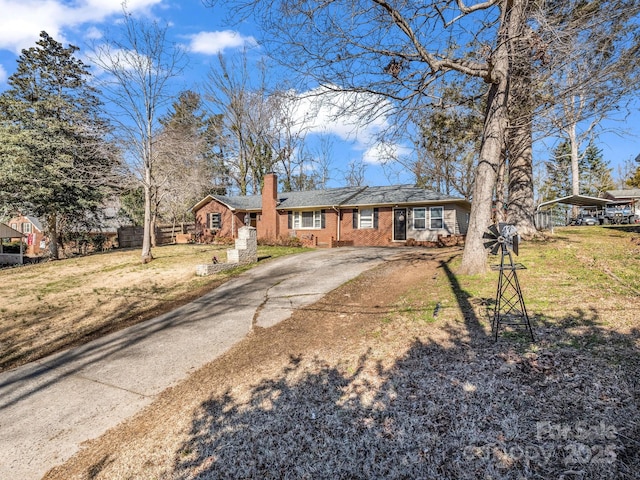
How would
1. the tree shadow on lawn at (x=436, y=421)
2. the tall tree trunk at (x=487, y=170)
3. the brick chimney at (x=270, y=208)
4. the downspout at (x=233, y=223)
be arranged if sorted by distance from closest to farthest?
the tree shadow on lawn at (x=436, y=421)
the tall tree trunk at (x=487, y=170)
the brick chimney at (x=270, y=208)
the downspout at (x=233, y=223)

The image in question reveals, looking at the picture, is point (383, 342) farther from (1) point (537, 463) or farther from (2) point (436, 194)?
(2) point (436, 194)

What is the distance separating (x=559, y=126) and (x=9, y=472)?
11.4 metres

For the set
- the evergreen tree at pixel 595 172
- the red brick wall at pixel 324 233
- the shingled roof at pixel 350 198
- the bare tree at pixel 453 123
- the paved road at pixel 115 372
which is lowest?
the paved road at pixel 115 372

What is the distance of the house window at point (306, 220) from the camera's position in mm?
21000

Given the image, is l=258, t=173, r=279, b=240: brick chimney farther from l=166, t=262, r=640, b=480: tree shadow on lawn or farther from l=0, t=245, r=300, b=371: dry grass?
l=166, t=262, r=640, b=480: tree shadow on lawn

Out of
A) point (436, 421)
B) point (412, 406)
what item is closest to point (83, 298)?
point (412, 406)

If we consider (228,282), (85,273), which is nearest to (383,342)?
(228,282)

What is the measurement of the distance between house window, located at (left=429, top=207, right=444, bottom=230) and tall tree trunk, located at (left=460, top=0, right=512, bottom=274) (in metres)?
9.98

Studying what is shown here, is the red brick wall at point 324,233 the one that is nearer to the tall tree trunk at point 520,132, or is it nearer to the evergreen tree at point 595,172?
the tall tree trunk at point 520,132

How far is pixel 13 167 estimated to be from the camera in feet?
57.6

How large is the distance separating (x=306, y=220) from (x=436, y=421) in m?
18.7

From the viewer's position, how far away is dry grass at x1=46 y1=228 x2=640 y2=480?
105 inches

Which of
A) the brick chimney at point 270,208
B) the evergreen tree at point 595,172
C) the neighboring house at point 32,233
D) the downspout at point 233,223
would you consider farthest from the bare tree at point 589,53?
the evergreen tree at point 595,172

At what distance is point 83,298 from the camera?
1023cm
